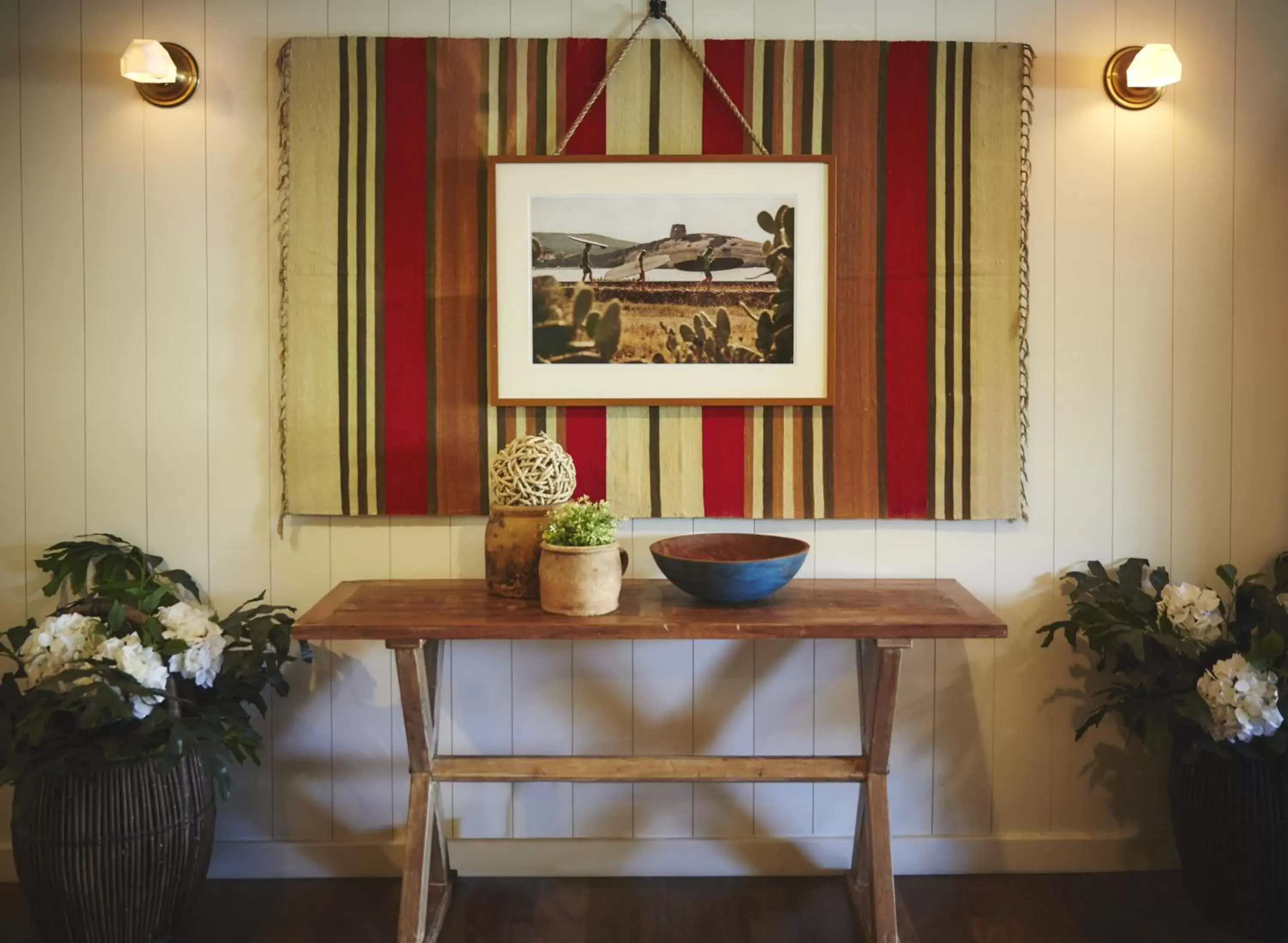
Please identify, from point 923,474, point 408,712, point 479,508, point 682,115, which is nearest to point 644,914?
point 408,712

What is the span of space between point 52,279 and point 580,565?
1638mm

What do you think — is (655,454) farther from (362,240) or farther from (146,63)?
(146,63)

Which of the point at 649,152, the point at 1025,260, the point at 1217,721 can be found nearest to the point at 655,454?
the point at 649,152

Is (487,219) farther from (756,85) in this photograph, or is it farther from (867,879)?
(867,879)

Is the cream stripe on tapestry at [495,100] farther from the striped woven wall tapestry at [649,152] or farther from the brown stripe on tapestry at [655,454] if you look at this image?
the brown stripe on tapestry at [655,454]

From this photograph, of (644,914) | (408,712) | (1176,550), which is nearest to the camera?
(408,712)

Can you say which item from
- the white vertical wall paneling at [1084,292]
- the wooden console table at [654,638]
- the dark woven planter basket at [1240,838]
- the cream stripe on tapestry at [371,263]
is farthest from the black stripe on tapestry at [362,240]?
the dark woven planter basket at [1240,838]

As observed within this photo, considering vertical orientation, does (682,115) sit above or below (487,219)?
above

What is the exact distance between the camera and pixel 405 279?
93.5 inches

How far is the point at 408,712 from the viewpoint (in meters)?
2.10

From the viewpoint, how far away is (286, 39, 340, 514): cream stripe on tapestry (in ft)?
7.73

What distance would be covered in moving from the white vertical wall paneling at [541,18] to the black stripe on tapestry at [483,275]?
0.07 m

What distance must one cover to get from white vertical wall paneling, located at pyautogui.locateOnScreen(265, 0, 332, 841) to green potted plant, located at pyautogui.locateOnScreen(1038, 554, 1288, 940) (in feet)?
6.30

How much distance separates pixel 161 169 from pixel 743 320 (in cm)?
157
